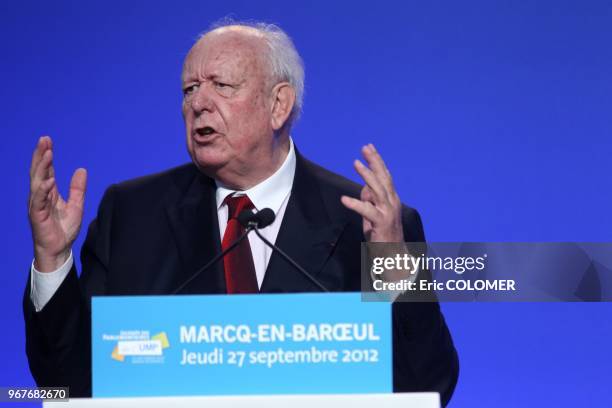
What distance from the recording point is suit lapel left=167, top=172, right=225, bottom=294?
2.29 metres

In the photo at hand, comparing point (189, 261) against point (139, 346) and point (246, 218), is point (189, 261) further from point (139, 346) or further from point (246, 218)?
point (139, 346)

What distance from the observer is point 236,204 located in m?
2.42

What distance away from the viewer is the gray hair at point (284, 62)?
98.7 inches

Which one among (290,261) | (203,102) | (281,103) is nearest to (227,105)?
(203,102)

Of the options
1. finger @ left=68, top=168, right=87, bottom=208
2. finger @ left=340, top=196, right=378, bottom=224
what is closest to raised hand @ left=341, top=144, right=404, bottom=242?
finger @ left=340, top=196, right=378, bottom=224

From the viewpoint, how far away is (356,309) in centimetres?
159

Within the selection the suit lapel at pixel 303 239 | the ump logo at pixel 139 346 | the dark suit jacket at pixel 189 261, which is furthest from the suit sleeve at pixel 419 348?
the ump logo at pixel 139 346

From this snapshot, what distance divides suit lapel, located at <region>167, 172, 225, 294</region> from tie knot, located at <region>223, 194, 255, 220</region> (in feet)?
0.12

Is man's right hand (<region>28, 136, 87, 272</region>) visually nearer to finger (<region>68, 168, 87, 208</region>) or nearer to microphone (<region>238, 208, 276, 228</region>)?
finger (<region>68, 168, 87, 208</region>)

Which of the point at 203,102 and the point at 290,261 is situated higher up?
the point at 203,102

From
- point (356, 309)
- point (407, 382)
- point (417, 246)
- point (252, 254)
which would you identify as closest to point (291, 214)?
point (252, 254)

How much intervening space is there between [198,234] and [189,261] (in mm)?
78

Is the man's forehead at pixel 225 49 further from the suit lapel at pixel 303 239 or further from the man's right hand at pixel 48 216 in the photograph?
the man's right hand at pixel 48 216

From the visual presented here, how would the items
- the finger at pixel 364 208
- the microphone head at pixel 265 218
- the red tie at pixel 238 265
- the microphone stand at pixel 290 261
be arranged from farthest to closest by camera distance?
the red tie at pixel 238 265 < the finger at pixel 364 208 < the microphone head at pixel 265 218 < the microphone stand at pixel 290 261
